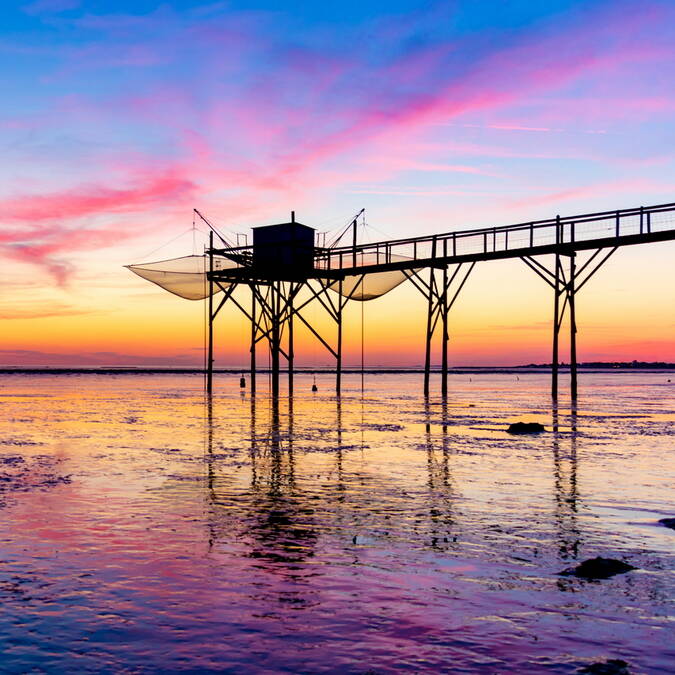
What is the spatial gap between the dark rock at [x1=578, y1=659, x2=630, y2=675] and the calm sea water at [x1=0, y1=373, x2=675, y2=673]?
104 mm

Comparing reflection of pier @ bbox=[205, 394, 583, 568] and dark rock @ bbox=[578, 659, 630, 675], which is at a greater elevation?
dark rock @ bbox=[578, 659, 630, 675]

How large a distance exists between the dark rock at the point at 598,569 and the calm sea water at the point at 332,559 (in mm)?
164

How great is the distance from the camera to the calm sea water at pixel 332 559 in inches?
185

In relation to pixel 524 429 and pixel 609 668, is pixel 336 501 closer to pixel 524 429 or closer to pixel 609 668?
pixel 609 668

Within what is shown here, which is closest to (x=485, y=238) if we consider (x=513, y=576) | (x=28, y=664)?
(x=513, y=576)

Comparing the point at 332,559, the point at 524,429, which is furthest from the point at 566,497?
the point at 524,429

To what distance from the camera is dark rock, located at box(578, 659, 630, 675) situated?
4203 millimetres

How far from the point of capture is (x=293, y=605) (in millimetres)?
5539

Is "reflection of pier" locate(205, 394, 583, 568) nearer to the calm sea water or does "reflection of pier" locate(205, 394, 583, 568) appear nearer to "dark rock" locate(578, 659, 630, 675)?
the calm sea water

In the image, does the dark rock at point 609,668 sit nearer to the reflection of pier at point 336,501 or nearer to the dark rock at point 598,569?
the dark rock at point 598,569

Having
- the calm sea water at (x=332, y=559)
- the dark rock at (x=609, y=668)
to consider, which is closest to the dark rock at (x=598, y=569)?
the calm sea water at (x=332, y=559)

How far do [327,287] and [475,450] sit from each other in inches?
967

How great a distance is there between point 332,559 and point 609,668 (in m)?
3.07

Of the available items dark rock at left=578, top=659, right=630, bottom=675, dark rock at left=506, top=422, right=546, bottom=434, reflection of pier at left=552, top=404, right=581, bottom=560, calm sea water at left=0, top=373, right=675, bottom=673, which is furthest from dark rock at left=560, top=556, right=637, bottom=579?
dark rock at left=506, top=422, right=546, bottom=434
